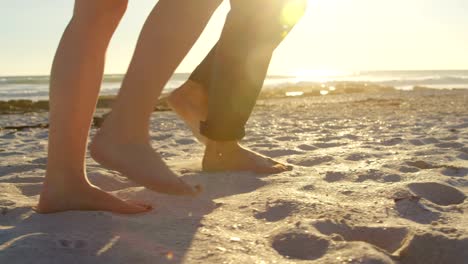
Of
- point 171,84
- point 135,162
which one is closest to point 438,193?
point 135,162

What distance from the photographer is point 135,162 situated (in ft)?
5.19

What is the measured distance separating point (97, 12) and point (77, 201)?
1.74 feet

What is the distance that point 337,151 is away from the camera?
2863 millimetres

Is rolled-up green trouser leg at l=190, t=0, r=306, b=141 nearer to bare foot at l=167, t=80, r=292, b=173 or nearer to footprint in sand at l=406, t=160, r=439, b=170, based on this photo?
bare foot at l=167, t=80, r=292, b=173

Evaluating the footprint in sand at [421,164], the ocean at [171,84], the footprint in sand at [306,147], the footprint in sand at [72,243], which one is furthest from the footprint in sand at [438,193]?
the ocean at [171,84]

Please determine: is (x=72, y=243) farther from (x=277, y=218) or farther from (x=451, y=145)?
(x=451, y=145)

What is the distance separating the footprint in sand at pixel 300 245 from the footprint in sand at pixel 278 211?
0.16 m

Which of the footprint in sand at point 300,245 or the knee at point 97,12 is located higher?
the knee at point 97,12

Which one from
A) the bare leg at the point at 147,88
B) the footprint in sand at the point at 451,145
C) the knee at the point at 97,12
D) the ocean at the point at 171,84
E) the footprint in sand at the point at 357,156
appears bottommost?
the ocean at the point at 171,84

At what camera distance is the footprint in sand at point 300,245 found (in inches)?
47.1

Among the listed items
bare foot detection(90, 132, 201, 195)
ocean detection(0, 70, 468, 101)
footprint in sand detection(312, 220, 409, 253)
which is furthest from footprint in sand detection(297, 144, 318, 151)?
ocean detection(0, 70, 468, 101)

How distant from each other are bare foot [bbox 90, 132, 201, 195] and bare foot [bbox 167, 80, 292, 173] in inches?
24.0

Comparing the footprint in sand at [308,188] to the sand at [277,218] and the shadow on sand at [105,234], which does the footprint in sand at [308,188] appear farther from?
the shadow on sand at [105,234]

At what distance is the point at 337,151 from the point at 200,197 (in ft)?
4.35
